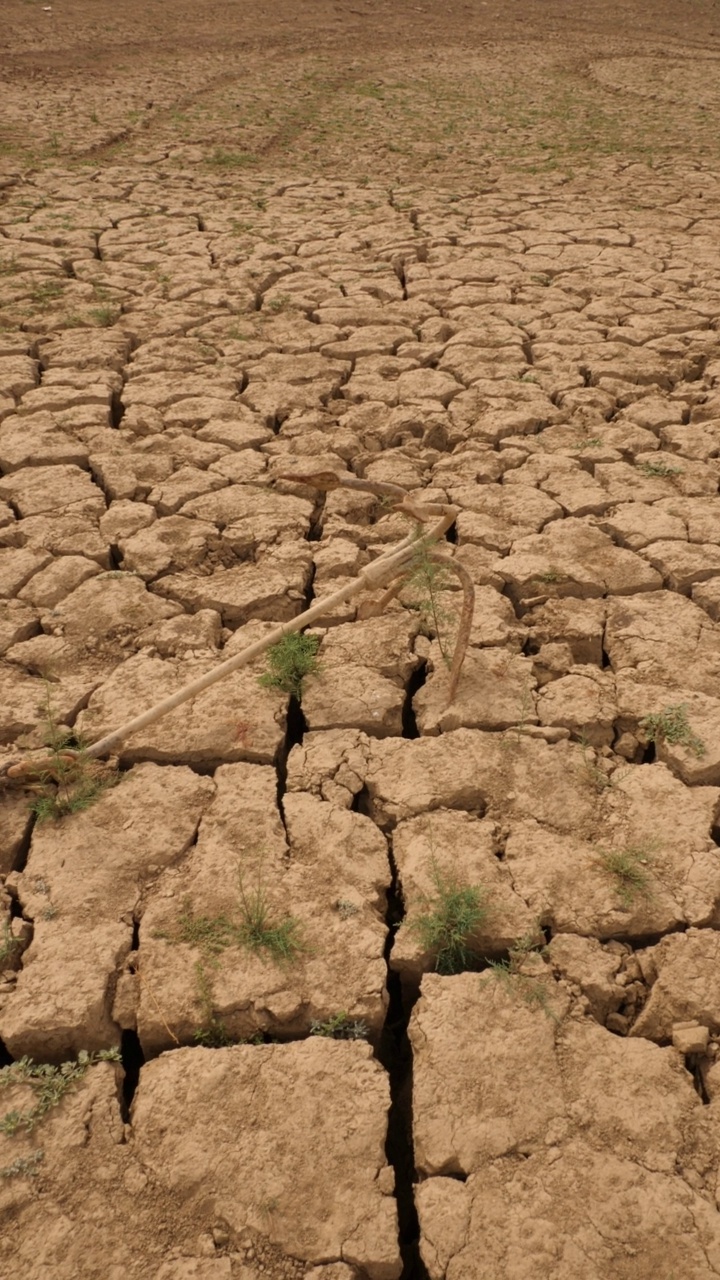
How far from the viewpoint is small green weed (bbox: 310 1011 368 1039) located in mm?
1522

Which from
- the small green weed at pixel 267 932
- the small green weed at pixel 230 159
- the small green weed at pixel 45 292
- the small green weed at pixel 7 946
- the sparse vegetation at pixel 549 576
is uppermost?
the small green weed at pixel 230 159

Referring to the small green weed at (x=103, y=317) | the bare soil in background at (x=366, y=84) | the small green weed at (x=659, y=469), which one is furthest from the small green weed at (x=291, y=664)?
the bare soil in background at (x=366, y=84)

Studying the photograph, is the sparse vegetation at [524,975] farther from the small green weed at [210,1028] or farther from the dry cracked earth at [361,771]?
the small green weed at [210,1028]

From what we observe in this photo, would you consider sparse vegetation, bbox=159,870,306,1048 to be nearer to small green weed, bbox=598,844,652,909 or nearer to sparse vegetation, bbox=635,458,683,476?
small green weed, bbox=598,844,652,909

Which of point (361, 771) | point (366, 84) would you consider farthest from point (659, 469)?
point (366, 84)

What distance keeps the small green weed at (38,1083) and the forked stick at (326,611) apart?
1.99 feet

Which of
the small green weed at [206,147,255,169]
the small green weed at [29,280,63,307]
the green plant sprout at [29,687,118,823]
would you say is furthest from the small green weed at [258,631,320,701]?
the small green weed at [206,147,255,169]

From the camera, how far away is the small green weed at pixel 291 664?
218cm

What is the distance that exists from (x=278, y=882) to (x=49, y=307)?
3.37 metres

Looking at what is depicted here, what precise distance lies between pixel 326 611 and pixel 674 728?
2.72 ft

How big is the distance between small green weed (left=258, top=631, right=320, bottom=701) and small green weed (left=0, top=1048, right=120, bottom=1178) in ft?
2.99

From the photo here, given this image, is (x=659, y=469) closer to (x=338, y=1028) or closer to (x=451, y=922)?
(x=451, y=922)

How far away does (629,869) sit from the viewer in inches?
68.9

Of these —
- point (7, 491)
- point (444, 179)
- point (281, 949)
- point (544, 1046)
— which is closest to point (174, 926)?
point (281, 949)
